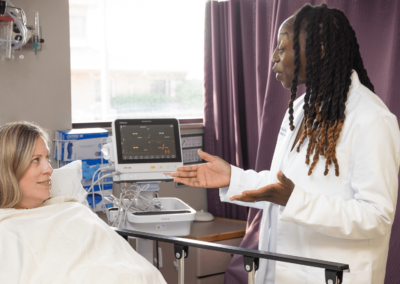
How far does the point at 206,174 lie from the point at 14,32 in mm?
1360

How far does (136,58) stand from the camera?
9.84ft

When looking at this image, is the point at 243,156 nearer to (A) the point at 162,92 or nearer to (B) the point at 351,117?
(A) the point at 162,92

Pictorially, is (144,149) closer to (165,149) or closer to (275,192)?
(165,149)

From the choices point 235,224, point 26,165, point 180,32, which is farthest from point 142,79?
point 26,165

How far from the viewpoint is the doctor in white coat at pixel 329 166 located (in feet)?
3.78

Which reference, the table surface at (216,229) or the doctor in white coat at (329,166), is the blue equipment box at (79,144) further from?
the doctor in white coat at (329,166)

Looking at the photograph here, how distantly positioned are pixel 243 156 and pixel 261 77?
59 cm

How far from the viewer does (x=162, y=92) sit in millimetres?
3141

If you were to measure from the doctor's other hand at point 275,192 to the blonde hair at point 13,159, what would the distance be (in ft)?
2.50

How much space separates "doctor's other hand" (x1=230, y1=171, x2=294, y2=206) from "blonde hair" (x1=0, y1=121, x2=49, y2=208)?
76cm

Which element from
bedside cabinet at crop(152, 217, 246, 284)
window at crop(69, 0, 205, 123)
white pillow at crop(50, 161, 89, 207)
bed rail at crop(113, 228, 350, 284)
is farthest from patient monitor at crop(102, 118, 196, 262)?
window at crop(69, 0, 205, 123)

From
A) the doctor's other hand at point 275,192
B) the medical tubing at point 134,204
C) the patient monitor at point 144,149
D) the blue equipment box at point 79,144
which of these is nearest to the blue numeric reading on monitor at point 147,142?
the patient monitor at point 144,149

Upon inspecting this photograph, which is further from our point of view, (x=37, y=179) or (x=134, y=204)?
(x=134, y=204)

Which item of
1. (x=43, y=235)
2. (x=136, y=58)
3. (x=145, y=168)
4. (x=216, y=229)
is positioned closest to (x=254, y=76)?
(x=136, y=58)
